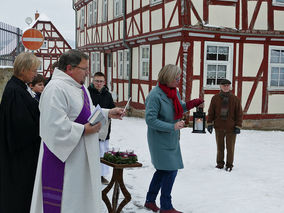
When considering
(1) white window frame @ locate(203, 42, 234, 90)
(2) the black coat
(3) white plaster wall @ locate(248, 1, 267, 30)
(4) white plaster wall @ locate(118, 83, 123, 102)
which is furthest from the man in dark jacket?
(4) white plaster wall @ locate(118, 83, 123, 102)

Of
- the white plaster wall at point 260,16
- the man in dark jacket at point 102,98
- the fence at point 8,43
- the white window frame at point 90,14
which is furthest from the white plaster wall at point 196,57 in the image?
the white window frame at point 90,14

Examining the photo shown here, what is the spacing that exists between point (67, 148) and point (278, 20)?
37.3 feet

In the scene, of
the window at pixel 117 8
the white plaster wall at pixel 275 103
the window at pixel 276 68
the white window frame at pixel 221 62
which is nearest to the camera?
the white window frame at pixel 221 62

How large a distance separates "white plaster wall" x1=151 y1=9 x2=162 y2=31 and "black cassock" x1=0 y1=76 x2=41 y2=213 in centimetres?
1010

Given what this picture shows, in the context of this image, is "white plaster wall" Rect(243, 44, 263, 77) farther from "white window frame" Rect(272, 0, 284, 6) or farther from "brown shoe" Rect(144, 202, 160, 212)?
"brown shoe" Rect(144, 202, 160, 212)

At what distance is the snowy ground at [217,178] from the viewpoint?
17.0 ft

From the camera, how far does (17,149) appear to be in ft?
11.3

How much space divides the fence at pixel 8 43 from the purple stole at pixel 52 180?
836cm

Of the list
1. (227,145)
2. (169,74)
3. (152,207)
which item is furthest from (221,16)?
(152,207)

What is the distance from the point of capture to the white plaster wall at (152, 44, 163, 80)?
44.3ft

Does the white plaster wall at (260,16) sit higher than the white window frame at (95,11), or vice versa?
the white window frame at (95,11)

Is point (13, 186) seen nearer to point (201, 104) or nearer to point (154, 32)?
point (201, 104)

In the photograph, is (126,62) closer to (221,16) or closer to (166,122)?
(221,16)

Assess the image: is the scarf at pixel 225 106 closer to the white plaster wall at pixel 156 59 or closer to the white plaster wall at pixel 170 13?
the white plaster wall at pixel 170 13
